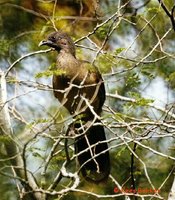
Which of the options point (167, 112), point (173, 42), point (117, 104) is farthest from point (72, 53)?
point (173, 42)

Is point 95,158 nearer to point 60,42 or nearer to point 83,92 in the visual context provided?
point 83,92

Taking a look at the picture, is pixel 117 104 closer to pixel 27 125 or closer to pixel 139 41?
pixel 139 41

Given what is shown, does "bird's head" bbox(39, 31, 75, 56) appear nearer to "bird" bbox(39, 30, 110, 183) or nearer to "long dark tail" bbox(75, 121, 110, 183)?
"bird" bbox(39, 30, 110, 183)

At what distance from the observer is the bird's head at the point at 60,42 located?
253 inches

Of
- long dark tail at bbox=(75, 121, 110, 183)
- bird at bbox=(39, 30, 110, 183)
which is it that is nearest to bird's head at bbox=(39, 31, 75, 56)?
bird at bbox=(39, 30, 110, 183)

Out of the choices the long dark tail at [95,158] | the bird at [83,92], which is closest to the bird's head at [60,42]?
the bird at [83,92]

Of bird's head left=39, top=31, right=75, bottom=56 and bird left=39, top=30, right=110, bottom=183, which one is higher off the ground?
bird's head left=39, top=31, right=75, bottom=56

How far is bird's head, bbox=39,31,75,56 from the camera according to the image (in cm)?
642

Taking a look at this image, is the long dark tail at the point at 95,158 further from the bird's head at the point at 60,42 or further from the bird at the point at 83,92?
the bird's head at the point at 60,42

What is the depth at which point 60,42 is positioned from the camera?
6.47 m

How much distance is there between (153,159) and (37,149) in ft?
8.48

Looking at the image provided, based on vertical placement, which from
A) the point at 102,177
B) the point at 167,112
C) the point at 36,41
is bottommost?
the point at 102,177

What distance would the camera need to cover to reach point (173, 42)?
7969 millimetres

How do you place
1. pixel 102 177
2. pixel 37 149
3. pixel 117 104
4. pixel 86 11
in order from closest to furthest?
pixel 37 149, pixel 102 177, pixel 117 104, pixel 86 11
